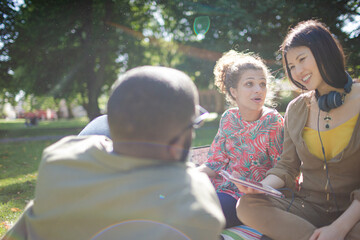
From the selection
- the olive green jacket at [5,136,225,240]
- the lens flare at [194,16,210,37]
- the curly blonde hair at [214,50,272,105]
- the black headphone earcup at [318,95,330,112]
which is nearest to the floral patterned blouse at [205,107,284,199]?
the curly blonde hair at [214,50,272,105]

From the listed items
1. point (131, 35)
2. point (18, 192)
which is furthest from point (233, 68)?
point (131, 35)

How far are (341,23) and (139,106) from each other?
44.0ft

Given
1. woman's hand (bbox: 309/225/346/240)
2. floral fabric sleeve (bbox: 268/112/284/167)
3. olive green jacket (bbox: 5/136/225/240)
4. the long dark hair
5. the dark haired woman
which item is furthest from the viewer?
floral fabric sleeve (bbox: 268/112/284/167)

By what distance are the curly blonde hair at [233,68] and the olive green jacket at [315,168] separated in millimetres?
612

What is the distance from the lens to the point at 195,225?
3.23 feet

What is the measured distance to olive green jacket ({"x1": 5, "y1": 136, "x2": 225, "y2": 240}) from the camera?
1.00 m

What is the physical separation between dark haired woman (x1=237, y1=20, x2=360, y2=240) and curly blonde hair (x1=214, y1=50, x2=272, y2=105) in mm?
547

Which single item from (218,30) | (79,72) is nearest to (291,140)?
(218,30)

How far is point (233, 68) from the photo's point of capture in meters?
2.94

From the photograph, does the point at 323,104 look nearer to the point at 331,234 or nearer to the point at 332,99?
the point at 332,99

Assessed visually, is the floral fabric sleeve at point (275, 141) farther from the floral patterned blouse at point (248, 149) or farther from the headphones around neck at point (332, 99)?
the headphones around neck at point (332, 99)

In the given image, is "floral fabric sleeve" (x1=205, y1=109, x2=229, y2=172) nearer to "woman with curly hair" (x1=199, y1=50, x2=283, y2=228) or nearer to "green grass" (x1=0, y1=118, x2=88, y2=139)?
"woman with curly hair" (x1=199, y1=50, x2=283, y2=228)

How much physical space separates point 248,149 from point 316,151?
66 centimetres

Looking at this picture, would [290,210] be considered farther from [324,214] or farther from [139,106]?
[139,106]
